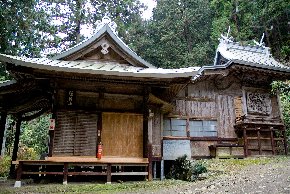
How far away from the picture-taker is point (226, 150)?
16.1 meters

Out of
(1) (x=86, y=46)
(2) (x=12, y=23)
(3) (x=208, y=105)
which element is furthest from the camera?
(3) (x=208, y=105)

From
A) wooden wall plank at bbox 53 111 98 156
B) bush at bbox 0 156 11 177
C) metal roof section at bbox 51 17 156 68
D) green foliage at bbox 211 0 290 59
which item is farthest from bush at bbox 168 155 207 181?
green foliage at bbox 211 0 290 59

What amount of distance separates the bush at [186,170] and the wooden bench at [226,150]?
9.65 ft

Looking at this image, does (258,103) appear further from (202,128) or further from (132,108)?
(132,108)

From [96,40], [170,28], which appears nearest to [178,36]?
[170,28]

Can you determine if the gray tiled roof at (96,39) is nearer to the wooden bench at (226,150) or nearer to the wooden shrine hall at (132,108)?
the wooden shrine hall at (132,108)

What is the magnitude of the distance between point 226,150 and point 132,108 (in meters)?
6.52

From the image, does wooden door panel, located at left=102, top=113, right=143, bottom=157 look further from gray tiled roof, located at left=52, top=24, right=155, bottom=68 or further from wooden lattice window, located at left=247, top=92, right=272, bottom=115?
wooden lattice window, located at left=247, top=92, right=272, bottom=115

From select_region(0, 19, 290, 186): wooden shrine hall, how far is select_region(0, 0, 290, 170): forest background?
312cm

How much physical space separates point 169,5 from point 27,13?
25883 mm

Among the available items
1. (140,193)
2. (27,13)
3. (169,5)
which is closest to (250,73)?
(140,193)

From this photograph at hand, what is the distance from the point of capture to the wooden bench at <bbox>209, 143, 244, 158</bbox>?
52.2ft

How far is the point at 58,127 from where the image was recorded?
39.1ft

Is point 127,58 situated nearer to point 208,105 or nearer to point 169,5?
point 208,105
